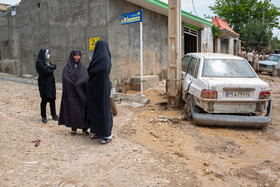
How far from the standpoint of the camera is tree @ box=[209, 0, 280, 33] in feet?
122

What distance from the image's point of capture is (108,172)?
10.4ft

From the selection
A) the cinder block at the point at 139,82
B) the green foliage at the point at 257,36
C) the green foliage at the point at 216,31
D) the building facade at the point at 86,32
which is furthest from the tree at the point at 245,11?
the cinder block at the point at 139,82

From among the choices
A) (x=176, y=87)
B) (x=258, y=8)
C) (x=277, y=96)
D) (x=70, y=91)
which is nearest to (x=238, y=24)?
(x=258, y=8)

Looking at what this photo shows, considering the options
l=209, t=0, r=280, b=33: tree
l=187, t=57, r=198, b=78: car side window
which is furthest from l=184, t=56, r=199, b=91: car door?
l=209, t=0, r=280, b=33: tree

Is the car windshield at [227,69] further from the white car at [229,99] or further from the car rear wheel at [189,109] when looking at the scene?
the car rear wheel at [189,109]

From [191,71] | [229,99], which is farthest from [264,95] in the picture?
[191,71]

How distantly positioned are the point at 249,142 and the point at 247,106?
900 millimetres

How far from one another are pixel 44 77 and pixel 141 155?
3.01m

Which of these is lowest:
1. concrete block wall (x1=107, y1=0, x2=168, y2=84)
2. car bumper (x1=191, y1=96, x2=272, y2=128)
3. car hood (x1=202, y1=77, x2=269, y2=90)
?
car bumper (x1=191, y1=96, x2=272, y2=128)

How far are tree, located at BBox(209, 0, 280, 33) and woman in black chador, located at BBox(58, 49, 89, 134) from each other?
123 ft

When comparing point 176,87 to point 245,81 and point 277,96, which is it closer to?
point 245,81

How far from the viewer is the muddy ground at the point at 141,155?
3.02 metres

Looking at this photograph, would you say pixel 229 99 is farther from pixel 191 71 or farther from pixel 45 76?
pixel 45 76

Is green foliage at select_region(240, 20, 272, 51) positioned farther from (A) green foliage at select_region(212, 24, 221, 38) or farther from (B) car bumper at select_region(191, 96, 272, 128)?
(B) car bumper at select_region(191, 96, 272, 128)
